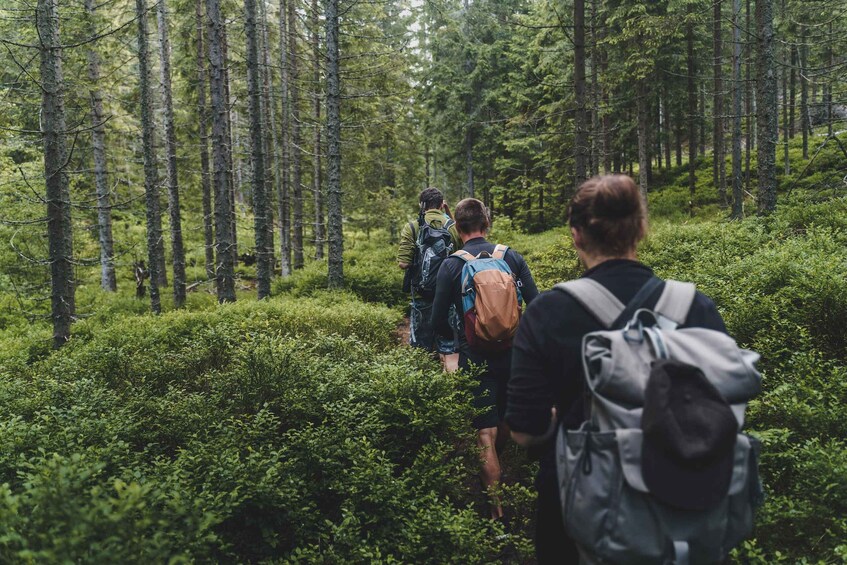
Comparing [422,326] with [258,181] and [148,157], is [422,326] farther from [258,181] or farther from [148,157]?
[148,157]

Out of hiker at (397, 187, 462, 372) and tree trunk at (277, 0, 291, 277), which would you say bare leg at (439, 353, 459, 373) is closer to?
hiker at (397, 187, 462, 372)

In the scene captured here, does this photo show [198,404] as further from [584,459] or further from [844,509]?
[844,509]

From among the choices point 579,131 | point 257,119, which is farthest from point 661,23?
point 257,119

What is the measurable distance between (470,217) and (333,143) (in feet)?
31.2

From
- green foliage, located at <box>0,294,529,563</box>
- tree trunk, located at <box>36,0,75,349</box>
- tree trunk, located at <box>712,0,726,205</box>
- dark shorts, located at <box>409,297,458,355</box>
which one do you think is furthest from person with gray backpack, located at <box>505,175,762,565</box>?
tree trunk, located at <box>712,0,726,205</box>

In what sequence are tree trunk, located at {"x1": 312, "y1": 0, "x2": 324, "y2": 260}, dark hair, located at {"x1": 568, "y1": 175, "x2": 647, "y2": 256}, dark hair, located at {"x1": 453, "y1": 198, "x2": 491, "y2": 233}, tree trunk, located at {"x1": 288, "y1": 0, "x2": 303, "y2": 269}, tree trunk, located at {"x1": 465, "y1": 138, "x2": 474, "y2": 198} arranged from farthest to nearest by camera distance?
tree trunk, located at {"x1": 465, "y1": 138, "x2": 474, "y2": 198} < tree trunk, located at {"x1": 288, "y1": 0, "x2": 303, "y2": 269} < tree trunk, located at {"x1": 312, "y1": 0, "x2": 324, "y2": 260} < dark hair, located at {"x1": 453, "y1": 198, "x2": 491, "y2": 233} < dark hair, located at {"x1": 568, "y1": 175, "x2": 647, "y2": 256}

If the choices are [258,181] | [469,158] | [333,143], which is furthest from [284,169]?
[469,158]

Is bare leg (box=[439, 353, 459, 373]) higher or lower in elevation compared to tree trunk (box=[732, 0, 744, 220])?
lower

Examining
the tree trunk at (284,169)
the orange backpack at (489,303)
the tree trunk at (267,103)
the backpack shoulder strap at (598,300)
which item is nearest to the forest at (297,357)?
the tree trunk at (284,169)

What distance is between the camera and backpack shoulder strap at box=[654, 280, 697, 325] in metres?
2.09

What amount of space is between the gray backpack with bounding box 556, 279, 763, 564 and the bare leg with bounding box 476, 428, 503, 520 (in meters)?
2.28

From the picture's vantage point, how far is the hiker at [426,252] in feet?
20.1

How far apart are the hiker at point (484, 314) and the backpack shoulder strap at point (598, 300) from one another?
1.83m

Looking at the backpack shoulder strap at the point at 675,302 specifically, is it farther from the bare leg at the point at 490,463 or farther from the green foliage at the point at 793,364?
the bare leg at the point at 490,463
